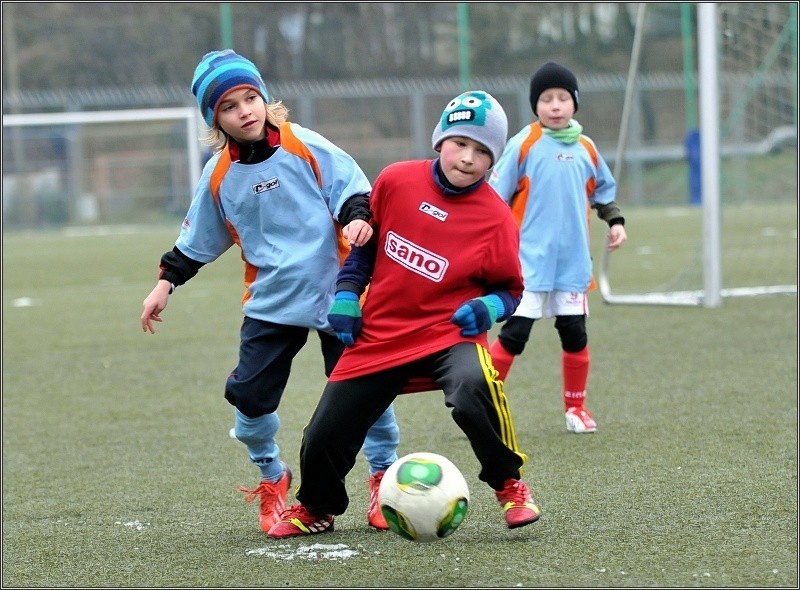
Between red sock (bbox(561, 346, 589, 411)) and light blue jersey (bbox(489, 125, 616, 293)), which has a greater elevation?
light blue jersey (bbox(489, 125, 616, 293))

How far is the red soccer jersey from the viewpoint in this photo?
373 cm

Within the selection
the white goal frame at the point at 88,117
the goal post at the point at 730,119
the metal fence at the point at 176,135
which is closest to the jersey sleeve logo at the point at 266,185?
the goal post at the point at 730,119

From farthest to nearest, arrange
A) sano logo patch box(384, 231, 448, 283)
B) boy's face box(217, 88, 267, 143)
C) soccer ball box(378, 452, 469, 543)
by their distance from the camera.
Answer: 1. boy's face box(217, 88, 267, 143)
2. sano logo patch box(384, 231, 448, 283)
3. soccer ball box(378, 452, 469, 543)

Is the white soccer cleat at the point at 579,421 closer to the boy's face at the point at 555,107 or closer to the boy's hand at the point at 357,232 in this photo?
the boy's face at the point at 555,107

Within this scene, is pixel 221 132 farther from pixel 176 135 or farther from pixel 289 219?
pixel 176 135

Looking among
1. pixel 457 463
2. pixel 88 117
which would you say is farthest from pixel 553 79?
pixel 88 117

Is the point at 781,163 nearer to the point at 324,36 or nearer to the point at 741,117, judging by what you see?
the point at 741,117

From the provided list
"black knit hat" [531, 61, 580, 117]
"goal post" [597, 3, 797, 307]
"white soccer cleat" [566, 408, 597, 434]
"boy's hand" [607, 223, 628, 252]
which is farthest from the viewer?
"goal post" [597, 3, 797, 307]

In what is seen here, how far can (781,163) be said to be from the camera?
50.5 feet

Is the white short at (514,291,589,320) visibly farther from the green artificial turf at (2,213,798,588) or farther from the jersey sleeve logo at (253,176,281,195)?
the jersey sleeve logo at (253,176,281,195)

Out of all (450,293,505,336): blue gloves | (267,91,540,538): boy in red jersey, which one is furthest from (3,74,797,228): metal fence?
(450,293,505,336): blue gloves

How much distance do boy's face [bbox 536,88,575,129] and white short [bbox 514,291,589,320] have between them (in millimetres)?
747

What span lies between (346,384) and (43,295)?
9495 millimetres

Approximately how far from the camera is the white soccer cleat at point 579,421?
17.9ft
